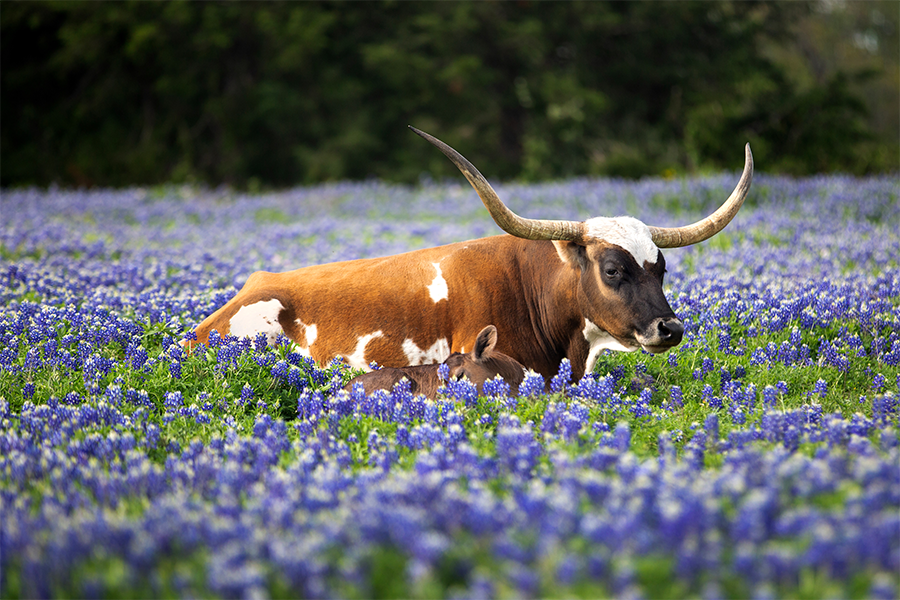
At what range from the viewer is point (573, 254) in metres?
4.79

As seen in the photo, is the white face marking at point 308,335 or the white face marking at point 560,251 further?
the white face marking at point 308,335

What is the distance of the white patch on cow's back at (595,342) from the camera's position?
15.5 ft

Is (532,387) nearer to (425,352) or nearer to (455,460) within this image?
(455,460)

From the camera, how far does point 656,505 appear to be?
2.15m

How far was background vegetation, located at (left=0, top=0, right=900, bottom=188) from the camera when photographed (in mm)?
23188

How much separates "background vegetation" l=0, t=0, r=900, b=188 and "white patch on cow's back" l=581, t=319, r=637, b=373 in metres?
16.3

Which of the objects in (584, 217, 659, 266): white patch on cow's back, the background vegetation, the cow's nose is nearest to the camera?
the cow's nose

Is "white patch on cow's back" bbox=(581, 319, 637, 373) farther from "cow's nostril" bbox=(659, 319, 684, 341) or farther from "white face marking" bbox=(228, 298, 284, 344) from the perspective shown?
"white face marking" bbox=(228, 298, 284, 344)

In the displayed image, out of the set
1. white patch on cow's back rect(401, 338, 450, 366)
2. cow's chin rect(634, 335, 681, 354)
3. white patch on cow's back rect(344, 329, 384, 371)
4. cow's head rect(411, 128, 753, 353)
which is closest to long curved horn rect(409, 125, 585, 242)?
cow's head rect(411, 128, 753, 353)

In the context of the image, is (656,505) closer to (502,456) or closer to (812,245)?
(502,456)

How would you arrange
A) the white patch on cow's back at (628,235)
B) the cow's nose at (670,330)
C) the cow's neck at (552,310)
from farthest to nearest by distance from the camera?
the cow's neck at (552,310) < the white patch on cow's back at (628,235) < the cow's nose at (670,330)

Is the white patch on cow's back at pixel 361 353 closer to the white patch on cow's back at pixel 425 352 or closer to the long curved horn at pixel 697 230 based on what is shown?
the white patch on cow's back at pixel 425 352

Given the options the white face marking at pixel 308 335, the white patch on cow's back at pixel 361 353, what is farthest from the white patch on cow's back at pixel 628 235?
the white face marking at pixel 308 335

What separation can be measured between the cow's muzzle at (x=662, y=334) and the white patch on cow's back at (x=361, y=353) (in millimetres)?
1813
